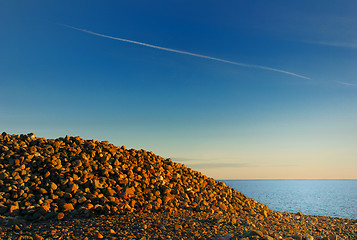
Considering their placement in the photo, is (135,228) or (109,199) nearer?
(135,228)

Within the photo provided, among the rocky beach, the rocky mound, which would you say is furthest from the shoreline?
the rocky mound

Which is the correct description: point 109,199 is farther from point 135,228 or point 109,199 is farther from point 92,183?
point 135,228

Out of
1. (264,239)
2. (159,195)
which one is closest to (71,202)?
(159,195)

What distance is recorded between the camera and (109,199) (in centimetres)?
888

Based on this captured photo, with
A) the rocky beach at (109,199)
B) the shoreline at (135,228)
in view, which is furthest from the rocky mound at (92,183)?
the shoreline at (135,228)

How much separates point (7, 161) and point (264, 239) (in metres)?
9.68

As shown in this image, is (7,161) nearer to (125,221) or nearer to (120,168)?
(120,168)

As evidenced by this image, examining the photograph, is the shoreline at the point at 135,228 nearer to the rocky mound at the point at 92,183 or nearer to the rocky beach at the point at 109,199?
the rocky beach at the point at 109,199

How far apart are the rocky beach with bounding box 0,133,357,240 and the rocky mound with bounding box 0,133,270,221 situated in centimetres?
3

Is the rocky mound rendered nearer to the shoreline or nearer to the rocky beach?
the rocky beach

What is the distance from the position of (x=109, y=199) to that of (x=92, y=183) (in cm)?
114

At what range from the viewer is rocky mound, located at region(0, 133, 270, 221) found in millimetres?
8625

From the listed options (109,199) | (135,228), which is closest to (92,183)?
(109,199)

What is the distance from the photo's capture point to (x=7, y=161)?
408 inches
